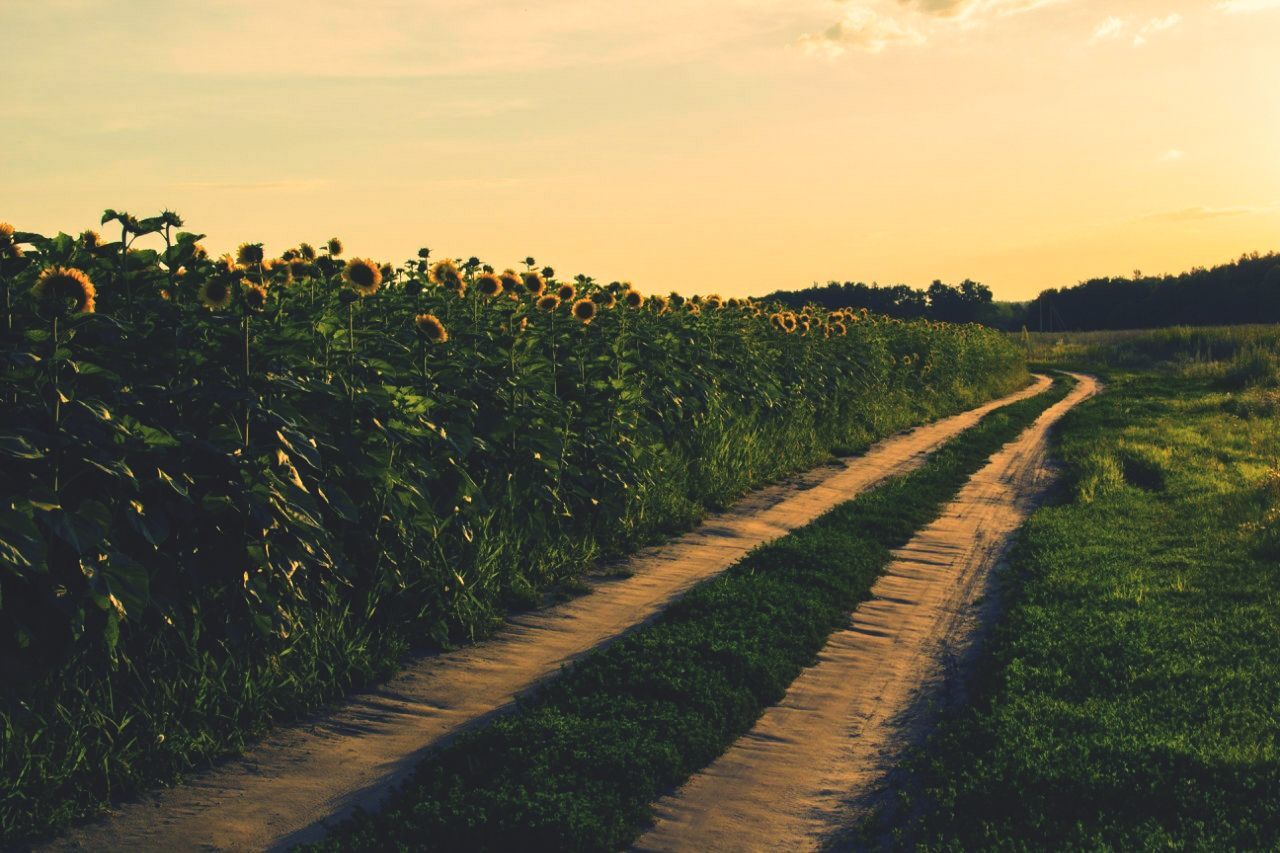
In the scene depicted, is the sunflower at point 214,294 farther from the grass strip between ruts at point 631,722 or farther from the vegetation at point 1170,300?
the vegetation at point 1170,300

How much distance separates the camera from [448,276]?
8383mm

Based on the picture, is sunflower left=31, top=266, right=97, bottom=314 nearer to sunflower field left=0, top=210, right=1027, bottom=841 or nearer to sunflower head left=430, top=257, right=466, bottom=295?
sunflower field left=0, top=210, right=1027, bottom=841

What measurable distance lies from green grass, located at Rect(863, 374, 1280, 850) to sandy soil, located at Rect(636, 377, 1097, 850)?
0.24 meters

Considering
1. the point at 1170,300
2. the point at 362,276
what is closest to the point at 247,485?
the point at 362,276

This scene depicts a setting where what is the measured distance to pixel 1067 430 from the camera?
20.2 m

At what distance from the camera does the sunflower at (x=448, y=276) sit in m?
8.32

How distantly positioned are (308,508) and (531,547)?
2937 mm

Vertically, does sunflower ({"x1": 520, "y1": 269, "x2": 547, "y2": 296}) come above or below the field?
above

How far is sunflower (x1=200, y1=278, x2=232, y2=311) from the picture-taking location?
5473mm

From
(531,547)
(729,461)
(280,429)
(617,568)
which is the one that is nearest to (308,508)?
(280,429)

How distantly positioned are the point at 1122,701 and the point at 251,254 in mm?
5191

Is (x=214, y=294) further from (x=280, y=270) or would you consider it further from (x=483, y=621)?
(x=483, y=621)

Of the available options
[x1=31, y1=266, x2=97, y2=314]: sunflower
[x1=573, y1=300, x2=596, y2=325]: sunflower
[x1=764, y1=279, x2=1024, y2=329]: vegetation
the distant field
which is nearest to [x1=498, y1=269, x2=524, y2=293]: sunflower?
[x1=573, y1=300, x2=596, y2=325]: sunflower

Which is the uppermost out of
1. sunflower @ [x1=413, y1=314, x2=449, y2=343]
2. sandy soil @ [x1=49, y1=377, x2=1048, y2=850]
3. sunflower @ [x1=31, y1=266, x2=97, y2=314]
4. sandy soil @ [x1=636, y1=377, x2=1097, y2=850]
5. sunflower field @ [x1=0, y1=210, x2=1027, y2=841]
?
sunflower @ [x1=31, y1=266, x2=97, y2=314]
